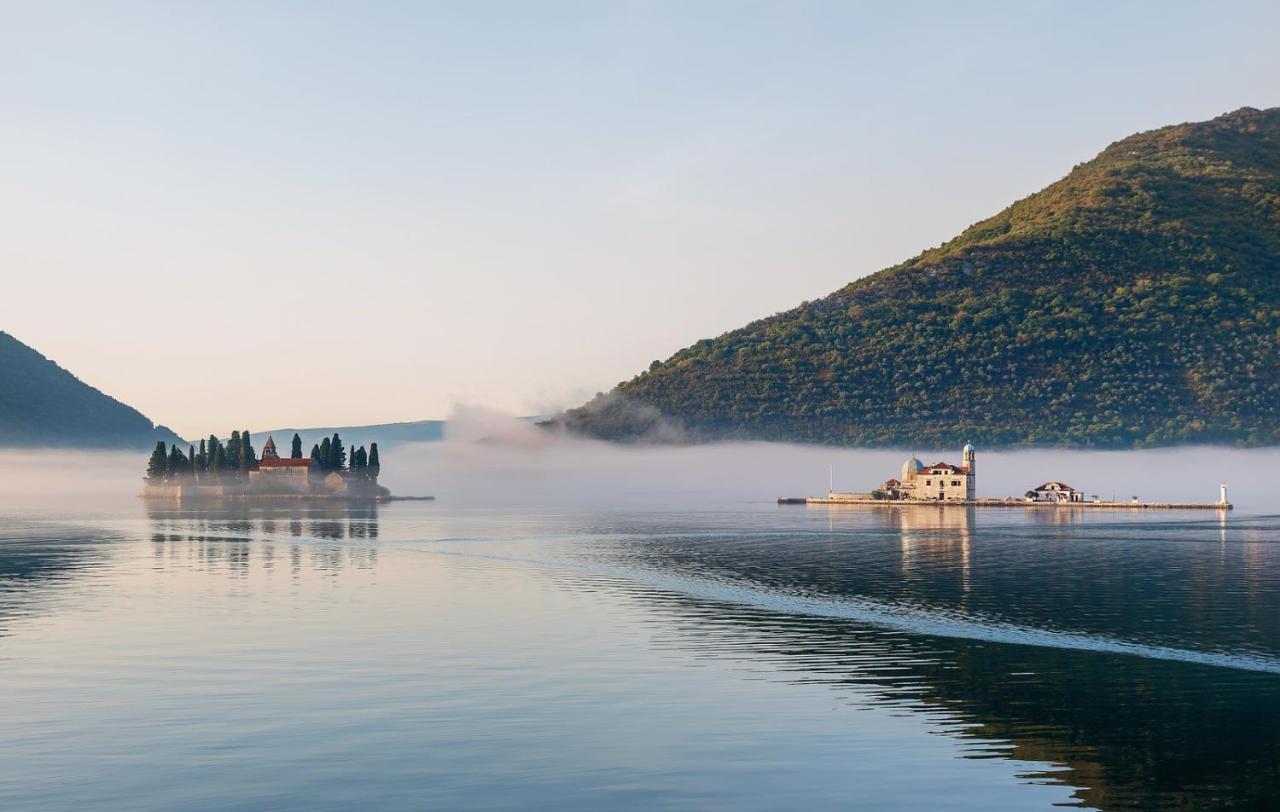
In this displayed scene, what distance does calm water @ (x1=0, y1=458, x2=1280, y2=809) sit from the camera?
30562 mm

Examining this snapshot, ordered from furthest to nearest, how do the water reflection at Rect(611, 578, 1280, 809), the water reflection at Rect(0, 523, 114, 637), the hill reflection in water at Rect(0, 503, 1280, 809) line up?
the water reflection at Rect(0, 523, 114, 637) → the water reflection at Rect(611, 578, 1280, 809) → the hill reflection in water at Rect(0, 503, 1280, 809)

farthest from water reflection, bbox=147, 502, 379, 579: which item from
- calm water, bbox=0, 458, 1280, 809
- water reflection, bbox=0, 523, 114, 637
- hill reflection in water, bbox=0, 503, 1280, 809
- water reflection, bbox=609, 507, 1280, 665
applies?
water reflection, bbox=609, 507, 1280, 665

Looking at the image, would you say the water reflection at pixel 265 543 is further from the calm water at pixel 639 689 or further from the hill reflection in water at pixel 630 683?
the calm water at pixel 639 689

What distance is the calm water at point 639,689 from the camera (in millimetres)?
30562

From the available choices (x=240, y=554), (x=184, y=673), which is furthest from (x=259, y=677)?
(x=240, y=554)

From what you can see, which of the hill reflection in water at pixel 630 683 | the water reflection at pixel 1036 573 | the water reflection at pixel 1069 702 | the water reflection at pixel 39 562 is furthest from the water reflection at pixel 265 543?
the water reflection at pixel 1069 702

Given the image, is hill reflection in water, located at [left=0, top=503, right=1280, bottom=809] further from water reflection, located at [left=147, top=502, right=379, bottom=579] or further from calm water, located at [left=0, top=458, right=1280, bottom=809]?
water reflection, located at [left=147, top=502, right=379, bottom=579]

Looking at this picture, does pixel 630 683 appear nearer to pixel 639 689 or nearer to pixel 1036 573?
pixel 639 689

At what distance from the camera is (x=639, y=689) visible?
142 ft

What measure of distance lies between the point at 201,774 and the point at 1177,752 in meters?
23.0

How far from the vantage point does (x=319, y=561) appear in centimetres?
10656

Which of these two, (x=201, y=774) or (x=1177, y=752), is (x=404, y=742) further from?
(x=1177, y=752)

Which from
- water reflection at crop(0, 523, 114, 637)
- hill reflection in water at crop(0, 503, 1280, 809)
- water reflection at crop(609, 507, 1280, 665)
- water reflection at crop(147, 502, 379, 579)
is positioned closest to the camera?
hill reflection in water at crop(0, 503, 1280, 809)

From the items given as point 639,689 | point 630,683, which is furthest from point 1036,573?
point 639,689
